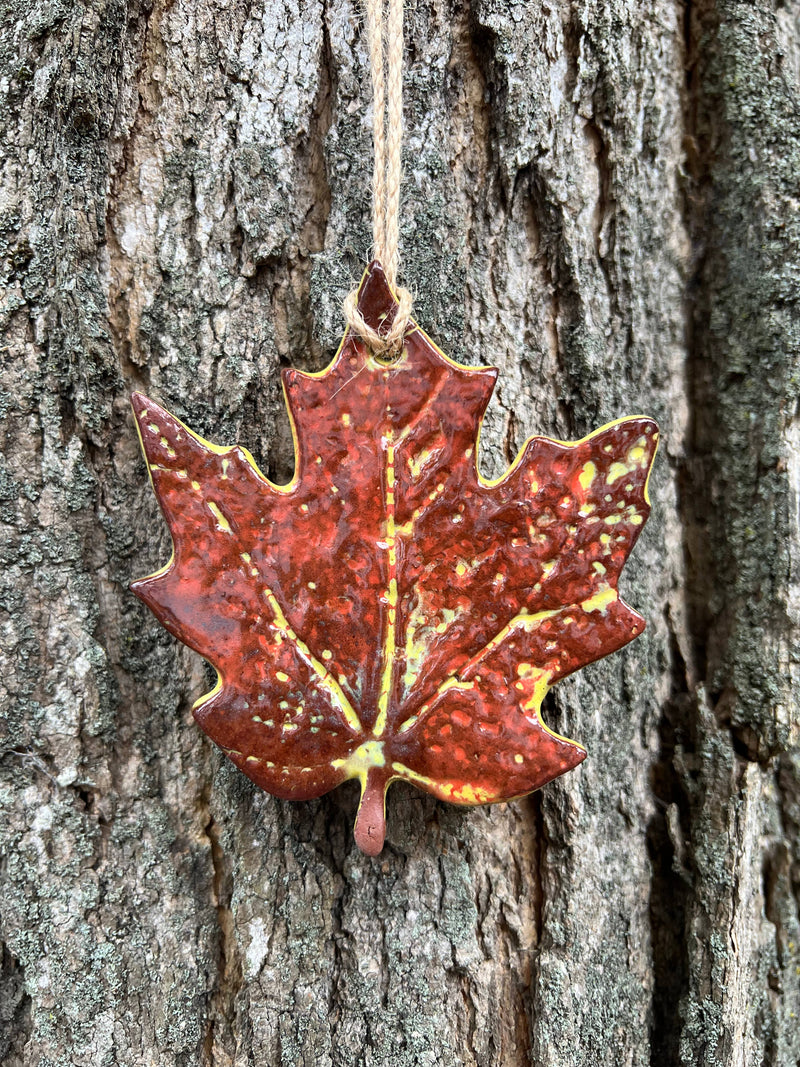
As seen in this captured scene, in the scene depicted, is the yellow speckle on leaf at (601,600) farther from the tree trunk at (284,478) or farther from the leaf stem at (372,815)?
the leaf stem at (372,815)

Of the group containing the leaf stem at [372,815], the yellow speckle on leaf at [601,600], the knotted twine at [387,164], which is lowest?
the leaf stem at [372,815]

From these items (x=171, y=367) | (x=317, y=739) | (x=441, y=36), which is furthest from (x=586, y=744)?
(x=441, y=36)

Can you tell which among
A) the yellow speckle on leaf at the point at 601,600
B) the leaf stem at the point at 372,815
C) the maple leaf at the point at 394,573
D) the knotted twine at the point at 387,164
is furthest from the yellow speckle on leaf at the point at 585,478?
the leaf stem at the point at 372,815

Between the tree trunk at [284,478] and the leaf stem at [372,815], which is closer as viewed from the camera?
the leaf stem at [372,815]

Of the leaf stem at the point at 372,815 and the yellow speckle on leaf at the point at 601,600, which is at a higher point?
the yellow speckle on leaf at the point at 601,600

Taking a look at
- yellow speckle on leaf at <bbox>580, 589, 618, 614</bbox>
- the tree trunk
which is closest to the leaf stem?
the tree trunk

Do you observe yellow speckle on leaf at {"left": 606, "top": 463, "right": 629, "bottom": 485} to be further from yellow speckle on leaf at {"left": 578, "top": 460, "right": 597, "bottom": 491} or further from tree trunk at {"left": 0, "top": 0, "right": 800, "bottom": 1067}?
tree trunk at {"left": 0, "top": 0, "right": 800, "bottom": 1067}

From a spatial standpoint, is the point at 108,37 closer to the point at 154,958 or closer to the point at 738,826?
the point at 154,958

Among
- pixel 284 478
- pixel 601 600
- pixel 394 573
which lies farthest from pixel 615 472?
pixel 284 478
